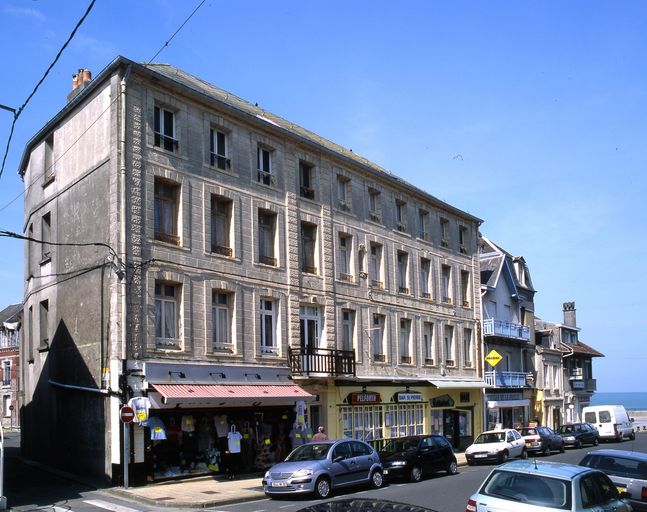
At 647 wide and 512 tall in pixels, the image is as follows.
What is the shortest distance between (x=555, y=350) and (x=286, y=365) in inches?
1266

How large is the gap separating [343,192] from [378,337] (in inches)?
254

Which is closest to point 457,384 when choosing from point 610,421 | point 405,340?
point 405,340

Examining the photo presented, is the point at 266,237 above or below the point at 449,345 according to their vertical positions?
above

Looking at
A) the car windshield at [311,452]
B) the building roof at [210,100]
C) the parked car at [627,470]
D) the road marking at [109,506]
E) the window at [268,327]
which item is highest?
the building roof at [210,100]

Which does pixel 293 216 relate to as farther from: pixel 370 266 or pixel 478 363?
pixel 478 363

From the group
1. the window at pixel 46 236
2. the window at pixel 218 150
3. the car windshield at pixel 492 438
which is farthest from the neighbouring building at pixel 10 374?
the car windshield at pixel 492 438

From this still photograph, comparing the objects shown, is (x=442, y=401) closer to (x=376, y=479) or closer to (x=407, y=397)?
(x=407, y=397)

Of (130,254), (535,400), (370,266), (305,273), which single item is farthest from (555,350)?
(130,254)

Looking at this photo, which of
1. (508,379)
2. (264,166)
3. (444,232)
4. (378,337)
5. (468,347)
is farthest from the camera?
(508,379)

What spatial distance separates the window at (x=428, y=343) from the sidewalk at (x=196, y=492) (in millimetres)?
15317

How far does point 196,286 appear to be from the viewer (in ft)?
78.0

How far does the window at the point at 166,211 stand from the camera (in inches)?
915

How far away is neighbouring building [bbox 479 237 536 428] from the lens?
Answer: 138ft

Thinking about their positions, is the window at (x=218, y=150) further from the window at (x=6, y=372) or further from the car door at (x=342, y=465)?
the window at (x=6, y=372)
